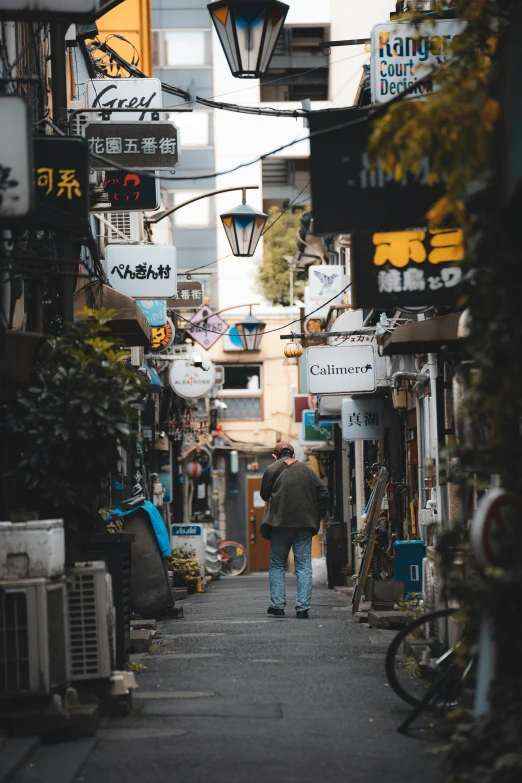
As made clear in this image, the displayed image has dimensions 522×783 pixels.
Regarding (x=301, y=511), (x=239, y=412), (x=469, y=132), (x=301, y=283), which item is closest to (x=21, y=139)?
(x=469, y=132)

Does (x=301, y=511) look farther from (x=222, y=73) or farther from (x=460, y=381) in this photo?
(x=222, y=73)

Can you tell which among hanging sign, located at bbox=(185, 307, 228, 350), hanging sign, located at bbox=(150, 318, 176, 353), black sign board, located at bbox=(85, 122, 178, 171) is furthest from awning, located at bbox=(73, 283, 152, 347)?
hanging sign, located at bbox=(185, 307, 228, 350)

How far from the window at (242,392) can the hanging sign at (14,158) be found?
35546 millimetres

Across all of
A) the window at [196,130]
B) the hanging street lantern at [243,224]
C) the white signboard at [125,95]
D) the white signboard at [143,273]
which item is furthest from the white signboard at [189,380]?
the window at [196,130]

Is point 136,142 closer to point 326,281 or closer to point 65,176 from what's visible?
point 65,176

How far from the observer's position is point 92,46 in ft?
60.1

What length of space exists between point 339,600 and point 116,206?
770cm

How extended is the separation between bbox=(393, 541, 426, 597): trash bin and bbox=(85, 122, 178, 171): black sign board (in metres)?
4.82

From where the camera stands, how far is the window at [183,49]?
43.6m

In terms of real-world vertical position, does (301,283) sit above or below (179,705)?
above

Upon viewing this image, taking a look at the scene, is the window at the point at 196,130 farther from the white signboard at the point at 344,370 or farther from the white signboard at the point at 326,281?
the white signboard at the point at 344,370

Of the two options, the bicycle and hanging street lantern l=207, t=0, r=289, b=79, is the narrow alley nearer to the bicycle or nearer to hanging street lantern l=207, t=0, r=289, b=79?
the bicycle

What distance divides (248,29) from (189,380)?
1739cm

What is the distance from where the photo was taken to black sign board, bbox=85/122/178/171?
12297mm
